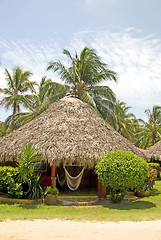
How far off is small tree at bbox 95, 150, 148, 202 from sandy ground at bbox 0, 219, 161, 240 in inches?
99.2

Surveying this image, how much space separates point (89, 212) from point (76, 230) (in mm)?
2667

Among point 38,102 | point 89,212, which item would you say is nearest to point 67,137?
point 89,212

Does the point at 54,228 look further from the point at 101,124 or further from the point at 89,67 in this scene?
the point at 89,67

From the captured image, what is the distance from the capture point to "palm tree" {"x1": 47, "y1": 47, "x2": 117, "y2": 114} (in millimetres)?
18031

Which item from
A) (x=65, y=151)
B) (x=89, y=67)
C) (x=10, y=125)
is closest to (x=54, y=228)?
(x=65, y=151)

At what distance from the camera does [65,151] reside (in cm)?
1034

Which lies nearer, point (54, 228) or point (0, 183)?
point (54, 228)

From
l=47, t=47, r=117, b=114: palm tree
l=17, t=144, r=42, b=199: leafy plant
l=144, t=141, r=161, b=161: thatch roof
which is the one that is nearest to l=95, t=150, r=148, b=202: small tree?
l=17, t=144, r=42, b=199: leafy plant

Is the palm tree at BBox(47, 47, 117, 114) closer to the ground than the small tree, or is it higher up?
higher up

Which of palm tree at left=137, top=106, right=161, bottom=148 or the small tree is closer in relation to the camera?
the small tree

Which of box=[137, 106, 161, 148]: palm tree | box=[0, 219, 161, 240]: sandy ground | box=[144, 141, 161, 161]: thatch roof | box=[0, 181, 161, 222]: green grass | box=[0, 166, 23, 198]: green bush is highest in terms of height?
box=[137, 106, 161, 148]: palm tree

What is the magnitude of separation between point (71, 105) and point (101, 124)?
2.00 meters

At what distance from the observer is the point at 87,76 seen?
18484 mm

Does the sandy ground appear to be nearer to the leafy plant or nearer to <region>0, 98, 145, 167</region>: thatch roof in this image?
→ the leafy plant
